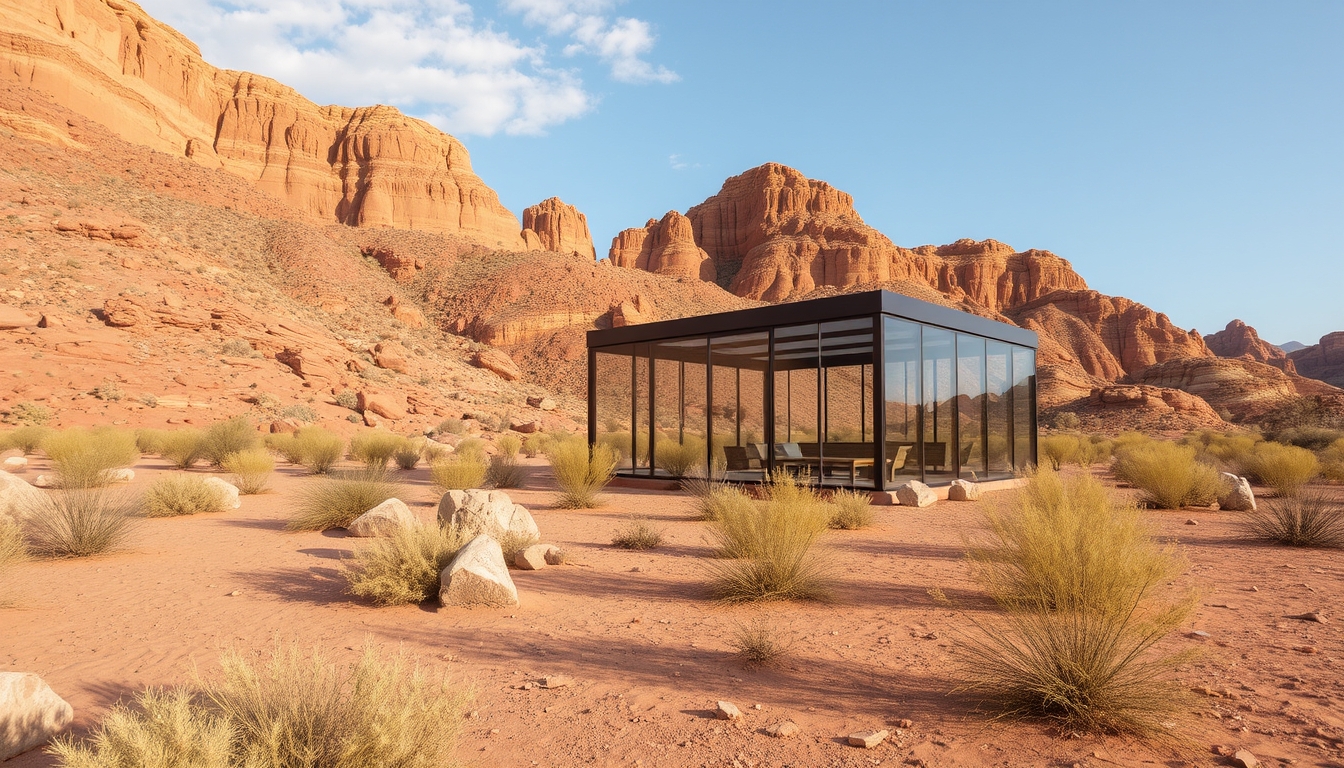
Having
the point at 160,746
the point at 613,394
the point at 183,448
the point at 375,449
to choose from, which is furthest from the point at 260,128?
the point at 160,746

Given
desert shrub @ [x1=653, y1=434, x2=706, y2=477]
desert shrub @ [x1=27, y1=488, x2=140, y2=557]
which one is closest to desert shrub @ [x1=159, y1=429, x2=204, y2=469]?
desert shrub @ [x1=27, y1=488, x2=140, y2=557]

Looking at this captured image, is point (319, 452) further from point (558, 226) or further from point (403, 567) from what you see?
point (558, 226)

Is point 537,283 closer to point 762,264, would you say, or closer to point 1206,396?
point 762,264

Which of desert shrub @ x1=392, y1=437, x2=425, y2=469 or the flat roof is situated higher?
the flat roof

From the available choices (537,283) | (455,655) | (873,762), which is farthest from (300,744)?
(537,283)

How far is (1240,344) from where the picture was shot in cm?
10238

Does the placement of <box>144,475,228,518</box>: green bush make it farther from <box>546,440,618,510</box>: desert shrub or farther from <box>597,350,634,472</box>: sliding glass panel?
<box>597,350,634,472</box>: sliding glass panel

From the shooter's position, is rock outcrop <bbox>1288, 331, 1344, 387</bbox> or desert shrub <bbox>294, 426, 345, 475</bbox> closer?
desert shrub <bbox>294, 426, 345, 475</bbox>

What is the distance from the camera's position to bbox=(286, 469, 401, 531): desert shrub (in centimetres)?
920

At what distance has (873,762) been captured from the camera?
2994mm

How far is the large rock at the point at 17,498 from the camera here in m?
7.77

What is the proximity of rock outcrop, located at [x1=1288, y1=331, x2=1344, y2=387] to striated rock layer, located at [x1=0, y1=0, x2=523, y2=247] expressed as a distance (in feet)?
318

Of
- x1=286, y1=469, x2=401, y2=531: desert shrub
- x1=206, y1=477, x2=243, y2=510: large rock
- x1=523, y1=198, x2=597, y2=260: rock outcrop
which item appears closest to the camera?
x1=286, y1=469, x2=401, y2=531: desert shrub

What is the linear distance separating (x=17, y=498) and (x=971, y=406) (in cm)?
1525
